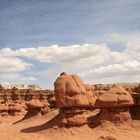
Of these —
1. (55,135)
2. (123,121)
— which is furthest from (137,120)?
(55,135)

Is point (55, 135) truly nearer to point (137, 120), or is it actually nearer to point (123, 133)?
point (123, 133)

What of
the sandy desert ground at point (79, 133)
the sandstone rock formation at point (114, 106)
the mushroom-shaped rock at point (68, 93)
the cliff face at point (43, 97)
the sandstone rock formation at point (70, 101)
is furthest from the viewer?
the cliff face at point (43, 97)

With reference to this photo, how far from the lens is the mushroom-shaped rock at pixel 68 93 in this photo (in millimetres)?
24750

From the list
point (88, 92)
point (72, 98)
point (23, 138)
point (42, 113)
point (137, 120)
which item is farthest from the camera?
point (42, 113)

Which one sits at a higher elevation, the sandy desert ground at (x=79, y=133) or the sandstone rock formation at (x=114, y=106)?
the sandstone rock formation at (x=114, y=106)

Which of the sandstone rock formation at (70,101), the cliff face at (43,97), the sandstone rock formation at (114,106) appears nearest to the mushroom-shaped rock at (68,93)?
the sandstone rock formation at (70,101)

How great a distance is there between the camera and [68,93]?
82.1 ft

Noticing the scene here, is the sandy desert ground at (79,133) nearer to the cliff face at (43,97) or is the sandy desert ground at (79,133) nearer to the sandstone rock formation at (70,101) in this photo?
the sandstone rock formation at (70,101)

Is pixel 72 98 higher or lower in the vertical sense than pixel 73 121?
higher

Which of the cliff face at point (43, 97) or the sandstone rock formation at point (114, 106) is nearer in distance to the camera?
the sandstone rock formation at point (114, 106)

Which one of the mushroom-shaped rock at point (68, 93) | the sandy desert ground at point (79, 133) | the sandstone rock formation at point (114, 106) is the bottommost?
A: the sandy desert ground at point (79, 133)

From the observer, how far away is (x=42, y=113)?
3791 centimetres

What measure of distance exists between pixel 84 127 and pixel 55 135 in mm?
2451

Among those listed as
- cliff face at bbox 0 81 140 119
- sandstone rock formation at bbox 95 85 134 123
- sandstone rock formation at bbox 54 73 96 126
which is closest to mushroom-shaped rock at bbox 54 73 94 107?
sandstone rock formation at bbox 54 73 96 126
